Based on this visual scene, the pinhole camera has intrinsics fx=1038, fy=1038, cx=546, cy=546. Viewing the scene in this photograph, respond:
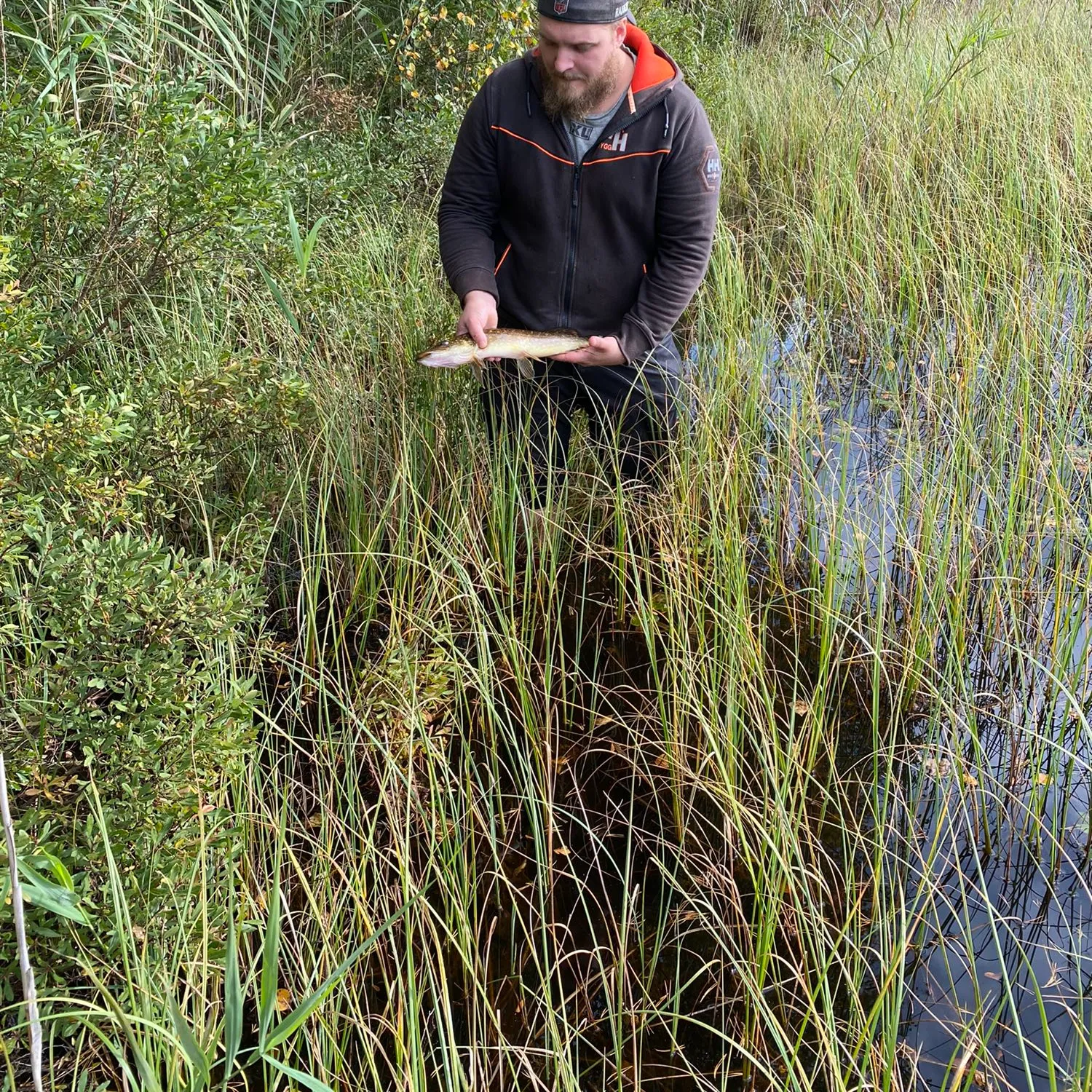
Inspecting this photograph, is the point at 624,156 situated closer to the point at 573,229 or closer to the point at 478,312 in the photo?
the point at 573,229

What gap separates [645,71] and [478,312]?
0.85 meters

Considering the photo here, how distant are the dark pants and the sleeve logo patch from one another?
47cm

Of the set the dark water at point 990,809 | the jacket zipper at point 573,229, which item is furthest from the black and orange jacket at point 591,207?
the dark water at point 990,809

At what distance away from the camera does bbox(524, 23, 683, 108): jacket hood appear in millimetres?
2971

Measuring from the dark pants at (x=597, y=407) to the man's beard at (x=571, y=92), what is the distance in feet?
2.37

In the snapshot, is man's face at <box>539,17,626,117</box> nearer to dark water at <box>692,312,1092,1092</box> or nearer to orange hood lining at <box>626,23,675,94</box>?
orange hood lining at <box>626,23,675,94</box>

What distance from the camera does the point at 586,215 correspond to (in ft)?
10.1

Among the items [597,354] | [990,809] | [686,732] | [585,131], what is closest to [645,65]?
[585,131]

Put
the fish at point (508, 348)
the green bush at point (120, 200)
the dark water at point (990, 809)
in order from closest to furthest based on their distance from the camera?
the dark water at point (990, 809), the green bush at point (120, 200), the fish at point (508, 348)

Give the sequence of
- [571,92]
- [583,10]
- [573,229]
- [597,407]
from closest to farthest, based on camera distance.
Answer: [583,10] < [571,92] < [573,229] < [597,407]

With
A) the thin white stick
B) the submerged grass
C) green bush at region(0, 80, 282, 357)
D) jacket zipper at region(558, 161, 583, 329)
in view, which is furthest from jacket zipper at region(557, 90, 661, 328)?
the thin white stick

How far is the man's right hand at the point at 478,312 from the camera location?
2.96m

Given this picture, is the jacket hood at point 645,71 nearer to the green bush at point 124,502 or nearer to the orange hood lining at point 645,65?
the orange hood lining at point 645,65

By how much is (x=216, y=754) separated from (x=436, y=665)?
639 millimetres
